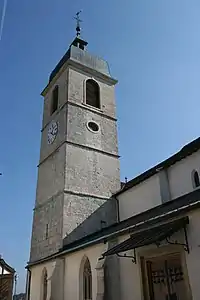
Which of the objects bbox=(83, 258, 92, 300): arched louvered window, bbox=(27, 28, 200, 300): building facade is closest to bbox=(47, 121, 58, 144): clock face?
bbox=(27, 28, 200, 300): building facade

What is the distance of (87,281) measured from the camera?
13.9 metres

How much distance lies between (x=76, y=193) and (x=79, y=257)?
5056 mm

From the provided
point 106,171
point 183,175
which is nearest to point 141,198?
point 183,175

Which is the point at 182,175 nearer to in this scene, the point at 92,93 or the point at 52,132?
the point at 52,132

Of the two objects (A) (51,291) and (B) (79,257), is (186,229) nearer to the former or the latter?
(B) (79,257)

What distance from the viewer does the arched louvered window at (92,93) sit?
76.8 feet

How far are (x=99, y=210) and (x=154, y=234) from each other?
986cm

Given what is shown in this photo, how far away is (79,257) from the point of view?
14.3m

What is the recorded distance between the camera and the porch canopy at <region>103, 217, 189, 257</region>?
8.91 m

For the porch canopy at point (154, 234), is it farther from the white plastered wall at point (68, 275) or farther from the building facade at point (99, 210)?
the white plastered wall at point (68, 275)

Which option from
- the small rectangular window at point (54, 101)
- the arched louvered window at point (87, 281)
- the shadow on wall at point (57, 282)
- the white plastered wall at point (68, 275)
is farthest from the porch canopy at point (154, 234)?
Answer: the small rectangular window at point (54, 101)

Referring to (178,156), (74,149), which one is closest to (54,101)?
(74,149)

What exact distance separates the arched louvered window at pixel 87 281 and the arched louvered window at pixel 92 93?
1282 cm

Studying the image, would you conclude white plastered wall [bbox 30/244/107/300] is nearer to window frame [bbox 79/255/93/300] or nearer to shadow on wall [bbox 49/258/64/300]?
shadow on wall [bbox 49/258/64/300]
